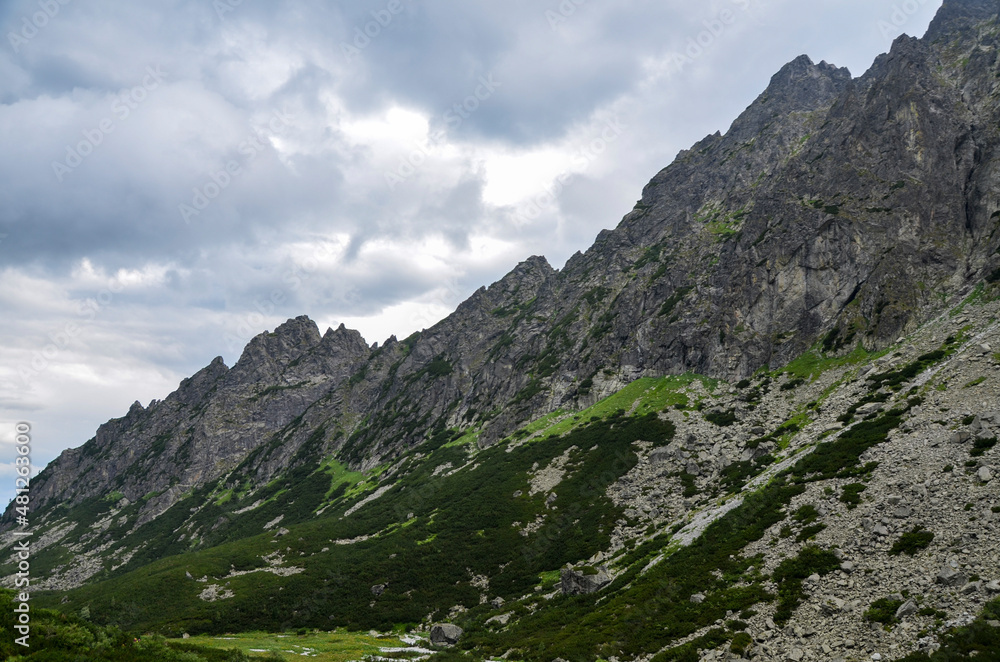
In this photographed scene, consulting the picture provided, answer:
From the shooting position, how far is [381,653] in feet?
140

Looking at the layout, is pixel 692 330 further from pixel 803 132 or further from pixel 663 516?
pixel 803 132

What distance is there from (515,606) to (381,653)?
55.6ft

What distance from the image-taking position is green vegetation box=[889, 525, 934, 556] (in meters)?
28.6

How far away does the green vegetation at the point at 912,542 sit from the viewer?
2864cm

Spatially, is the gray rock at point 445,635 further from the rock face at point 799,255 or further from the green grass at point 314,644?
the rock face at point 799,255

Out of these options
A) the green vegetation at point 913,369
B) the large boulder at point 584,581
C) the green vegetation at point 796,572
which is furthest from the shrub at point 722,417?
the green vegetation at point 796,572

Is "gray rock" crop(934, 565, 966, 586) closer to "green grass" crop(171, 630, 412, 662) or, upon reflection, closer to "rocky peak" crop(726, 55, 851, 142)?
"green grass" crop(171, 630, 412, 662)

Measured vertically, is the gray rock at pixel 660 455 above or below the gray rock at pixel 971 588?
above

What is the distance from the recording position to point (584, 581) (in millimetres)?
49938

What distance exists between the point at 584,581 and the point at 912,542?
29.7 metres

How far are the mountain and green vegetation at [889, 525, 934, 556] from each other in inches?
5.3

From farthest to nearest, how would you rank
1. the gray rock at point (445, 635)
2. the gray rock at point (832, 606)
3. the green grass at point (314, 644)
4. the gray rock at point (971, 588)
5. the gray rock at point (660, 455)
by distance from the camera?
the gray rock at point (660, 455)
the gray rock at point (445, 635)
the green grass at point (314, 644)
the gray rock at point (832, 606)
the gray rock at point (971, 588)

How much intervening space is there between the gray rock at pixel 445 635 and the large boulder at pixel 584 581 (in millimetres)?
12160

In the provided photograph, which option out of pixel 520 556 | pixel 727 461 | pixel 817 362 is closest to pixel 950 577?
pixel 727 461
